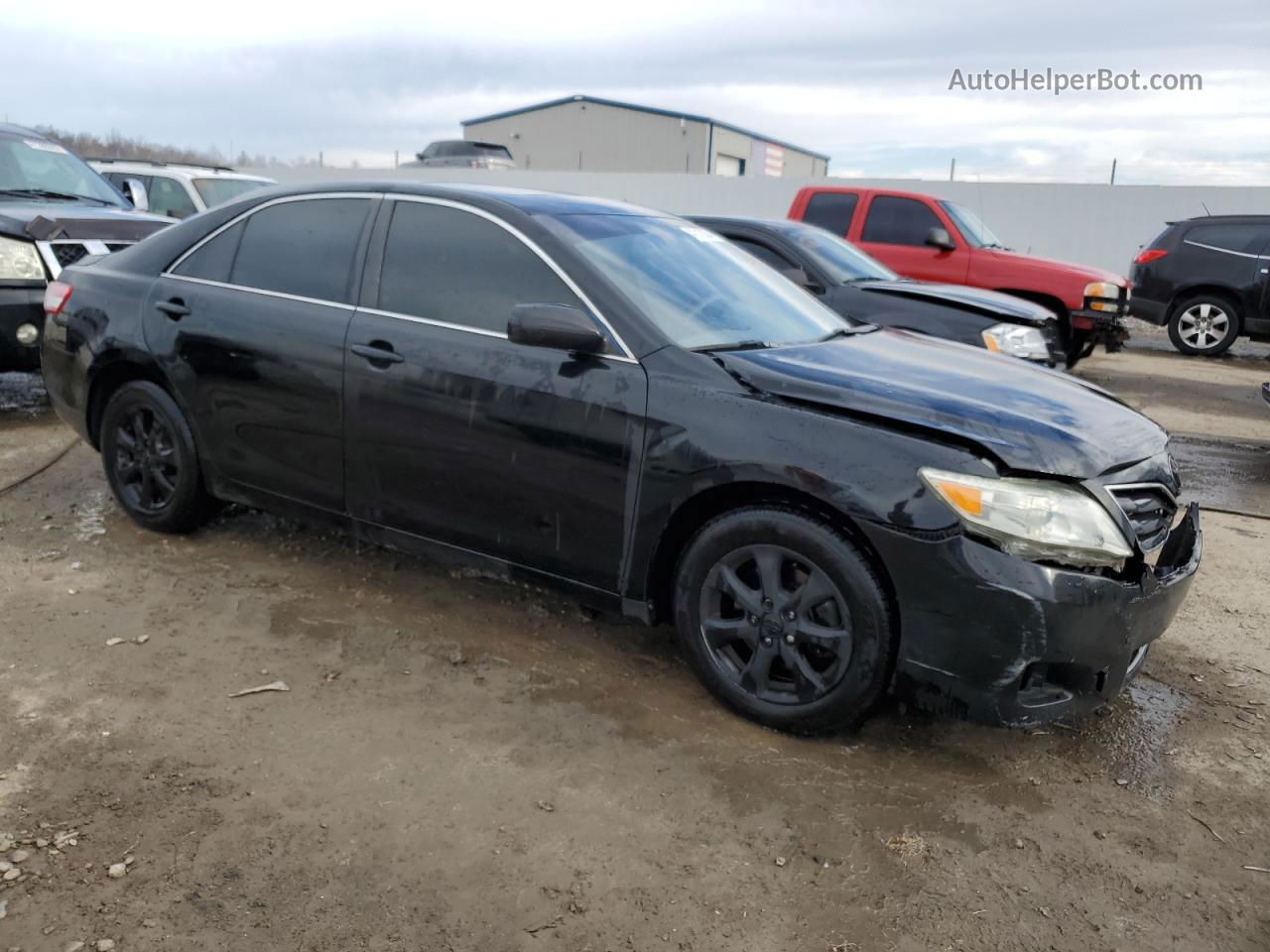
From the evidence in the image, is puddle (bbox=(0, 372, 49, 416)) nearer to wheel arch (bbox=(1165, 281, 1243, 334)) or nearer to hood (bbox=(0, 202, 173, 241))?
hood (bbox=(0, 202, 173, 241))

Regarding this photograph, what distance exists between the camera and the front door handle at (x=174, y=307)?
430cm

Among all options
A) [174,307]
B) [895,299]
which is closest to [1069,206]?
[895,299]

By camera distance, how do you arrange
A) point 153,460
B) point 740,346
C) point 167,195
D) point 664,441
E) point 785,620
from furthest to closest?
point 167,195
point 153,460
point 740,346
point 664,441
point 785,620

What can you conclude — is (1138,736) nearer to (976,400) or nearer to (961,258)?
(976,400)

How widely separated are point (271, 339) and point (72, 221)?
3.82m

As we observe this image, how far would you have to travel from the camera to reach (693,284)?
3.73m

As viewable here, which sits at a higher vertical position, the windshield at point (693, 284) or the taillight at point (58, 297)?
the windshield at point (693, 284)

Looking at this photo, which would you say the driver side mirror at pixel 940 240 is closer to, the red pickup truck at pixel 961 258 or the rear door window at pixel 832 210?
the red pickup truck at pixel 961 258

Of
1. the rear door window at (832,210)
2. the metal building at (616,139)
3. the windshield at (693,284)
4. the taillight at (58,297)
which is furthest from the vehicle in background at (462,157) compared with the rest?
the windshield at (693,284)

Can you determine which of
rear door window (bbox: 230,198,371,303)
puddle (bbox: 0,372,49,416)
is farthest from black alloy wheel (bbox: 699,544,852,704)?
puddle (bbox: 0,372,49,416)

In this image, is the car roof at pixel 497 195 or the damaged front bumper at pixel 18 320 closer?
the car roof at pixel 497 195

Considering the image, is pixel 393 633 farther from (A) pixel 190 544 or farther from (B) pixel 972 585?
(B) pixel 972 585

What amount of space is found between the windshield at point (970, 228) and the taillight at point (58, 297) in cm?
834

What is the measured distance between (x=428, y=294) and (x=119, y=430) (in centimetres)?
191
